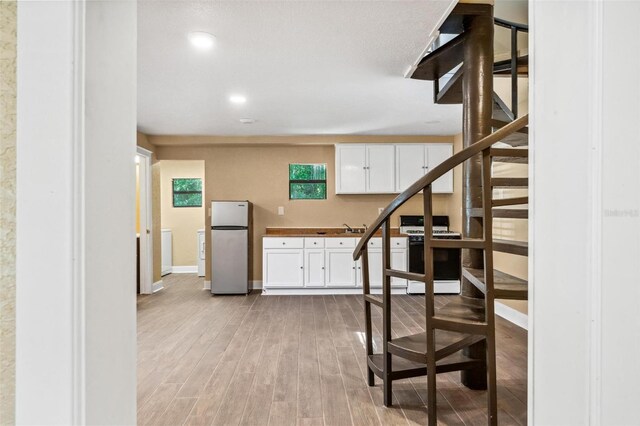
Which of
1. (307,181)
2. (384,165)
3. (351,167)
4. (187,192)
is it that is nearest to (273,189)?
(307,181)

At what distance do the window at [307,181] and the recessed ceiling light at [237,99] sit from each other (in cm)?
225

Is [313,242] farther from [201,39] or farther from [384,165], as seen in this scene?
[201,39]

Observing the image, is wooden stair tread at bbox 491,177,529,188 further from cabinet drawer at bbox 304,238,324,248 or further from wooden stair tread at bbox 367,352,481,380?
cabinet drawer at bbox 304,238,324,248

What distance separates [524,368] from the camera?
9.27 feet

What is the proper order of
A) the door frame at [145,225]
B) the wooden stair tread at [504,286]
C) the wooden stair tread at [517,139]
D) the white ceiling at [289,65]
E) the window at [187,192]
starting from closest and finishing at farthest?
the wooden stair tread at [504,286], the white ceiling at [289,65], the wooden stair tread at [517,139], the door frame at [145,225], the window at [187,192]

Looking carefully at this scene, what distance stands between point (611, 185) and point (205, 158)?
20.0ft

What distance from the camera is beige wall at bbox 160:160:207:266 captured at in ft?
26.1

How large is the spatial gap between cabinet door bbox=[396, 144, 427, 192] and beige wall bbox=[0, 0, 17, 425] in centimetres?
562

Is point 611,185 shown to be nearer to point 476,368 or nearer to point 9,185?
point 9,185

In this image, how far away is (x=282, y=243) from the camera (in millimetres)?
5715

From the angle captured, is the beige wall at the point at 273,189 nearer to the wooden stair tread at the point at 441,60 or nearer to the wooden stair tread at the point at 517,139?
the wooden stair tread at the point at 441,60

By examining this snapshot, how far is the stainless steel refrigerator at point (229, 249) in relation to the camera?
5.70 meters

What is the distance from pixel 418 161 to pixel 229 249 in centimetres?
325

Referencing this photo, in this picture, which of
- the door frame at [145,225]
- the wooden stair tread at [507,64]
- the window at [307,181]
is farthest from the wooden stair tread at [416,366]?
the door frame at [145,225]
